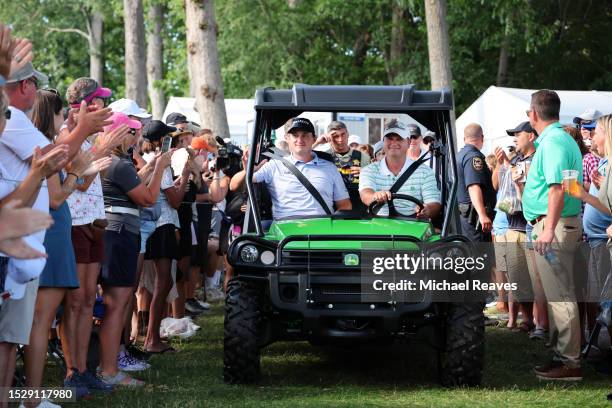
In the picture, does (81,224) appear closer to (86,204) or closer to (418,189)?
(86,204)

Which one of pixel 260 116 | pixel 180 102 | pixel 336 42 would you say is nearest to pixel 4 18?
pixel 336 42

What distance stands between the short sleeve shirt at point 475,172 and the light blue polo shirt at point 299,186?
303 cm

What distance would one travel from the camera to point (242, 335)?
25.6 ft

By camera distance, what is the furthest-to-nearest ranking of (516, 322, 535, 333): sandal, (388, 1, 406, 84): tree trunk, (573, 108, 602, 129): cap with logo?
1. (388, 1, 406, 84): tree trunk
2. (516, 322, 535, 333): sandal
3. (573, 108, 602, 129): cap with logo

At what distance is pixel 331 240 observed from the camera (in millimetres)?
7934

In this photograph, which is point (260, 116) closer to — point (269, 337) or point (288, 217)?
point (288, 217)

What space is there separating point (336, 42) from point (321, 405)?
29.4 metres

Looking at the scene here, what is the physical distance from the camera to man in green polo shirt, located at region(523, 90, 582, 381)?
834 cm

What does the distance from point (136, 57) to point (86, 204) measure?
19.9 metres

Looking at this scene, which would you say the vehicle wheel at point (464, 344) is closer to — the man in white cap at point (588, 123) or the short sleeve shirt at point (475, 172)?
the man in white cap at point (588, 123)

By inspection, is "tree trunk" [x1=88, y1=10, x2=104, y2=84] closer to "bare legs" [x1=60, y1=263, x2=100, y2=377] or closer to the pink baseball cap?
the pink baseball cap

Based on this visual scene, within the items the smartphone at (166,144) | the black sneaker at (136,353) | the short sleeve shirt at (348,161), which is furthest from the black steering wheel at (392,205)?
the black sneaker at (136,353)

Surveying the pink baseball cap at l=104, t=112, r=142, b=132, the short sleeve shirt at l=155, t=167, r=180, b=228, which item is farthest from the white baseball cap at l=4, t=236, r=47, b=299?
the short sleeve shirt at l=155, t=167, r=180, b=228

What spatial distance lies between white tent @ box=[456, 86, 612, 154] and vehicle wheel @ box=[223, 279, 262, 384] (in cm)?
1231
